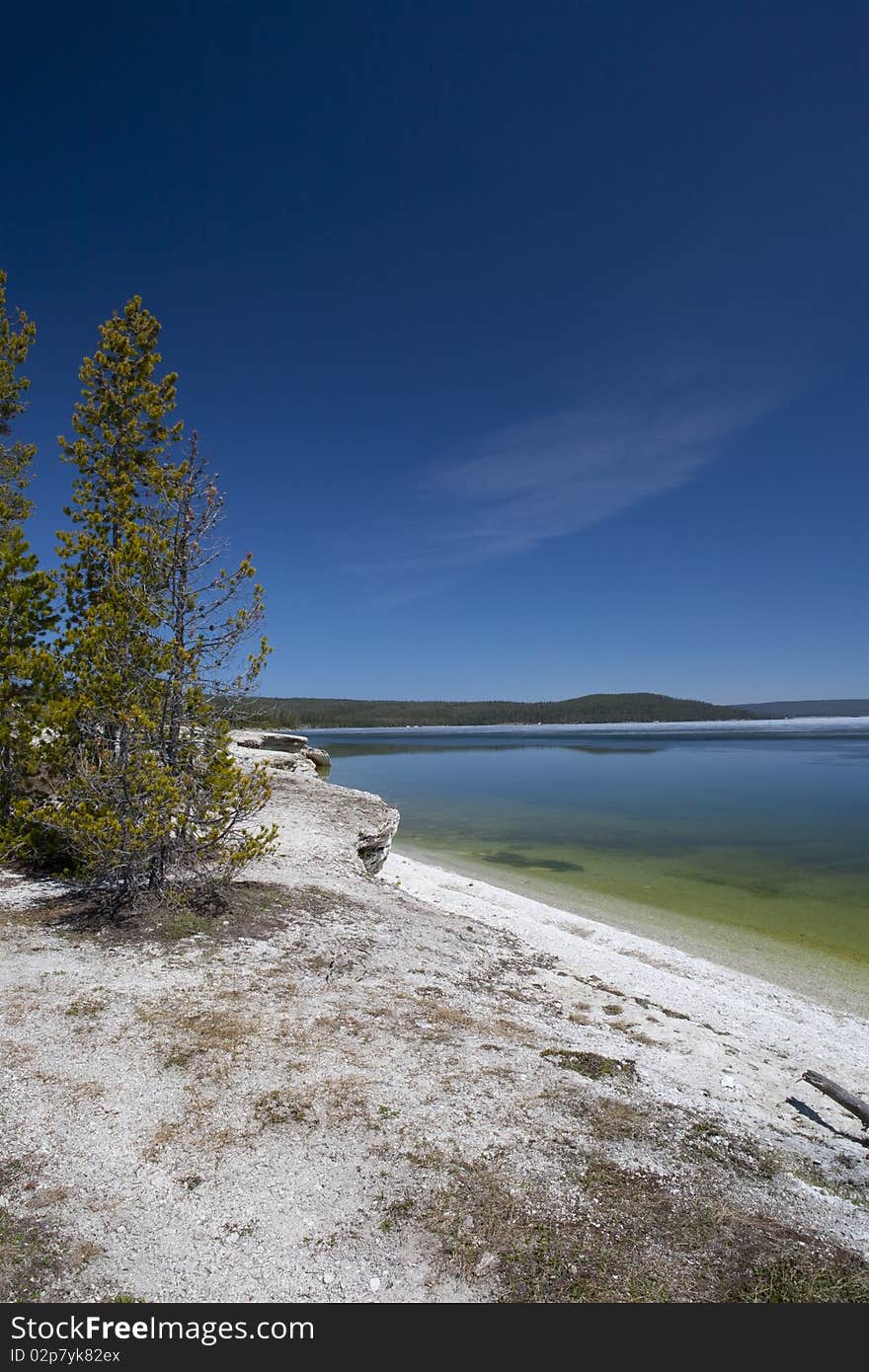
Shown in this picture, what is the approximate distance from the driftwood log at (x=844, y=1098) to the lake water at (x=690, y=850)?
6.27m

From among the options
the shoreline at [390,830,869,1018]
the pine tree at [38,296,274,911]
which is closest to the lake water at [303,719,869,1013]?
the shoreline at [390,830,869,1018]

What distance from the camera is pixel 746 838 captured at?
1164 inches

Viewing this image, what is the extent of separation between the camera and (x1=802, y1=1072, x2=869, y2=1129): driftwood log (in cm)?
627

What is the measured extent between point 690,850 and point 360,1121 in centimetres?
2511

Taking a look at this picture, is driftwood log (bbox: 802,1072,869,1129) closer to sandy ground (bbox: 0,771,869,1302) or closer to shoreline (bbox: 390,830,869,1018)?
sandy ground (bbox: 0,771,869,1302)

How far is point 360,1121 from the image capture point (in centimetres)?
523

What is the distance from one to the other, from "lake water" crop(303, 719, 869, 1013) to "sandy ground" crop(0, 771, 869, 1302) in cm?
570

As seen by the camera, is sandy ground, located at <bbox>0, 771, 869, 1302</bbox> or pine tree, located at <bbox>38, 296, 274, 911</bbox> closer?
sandy ground, located at <bbox>0, 771, 869, 1302</bbox>

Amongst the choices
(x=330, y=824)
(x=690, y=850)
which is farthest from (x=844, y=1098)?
(x=690, y=850)

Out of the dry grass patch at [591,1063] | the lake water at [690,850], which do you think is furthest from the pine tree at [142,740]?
the lake water at [690,850]

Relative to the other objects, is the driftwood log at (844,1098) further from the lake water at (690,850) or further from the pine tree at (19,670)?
the pine tree at (19,670)
